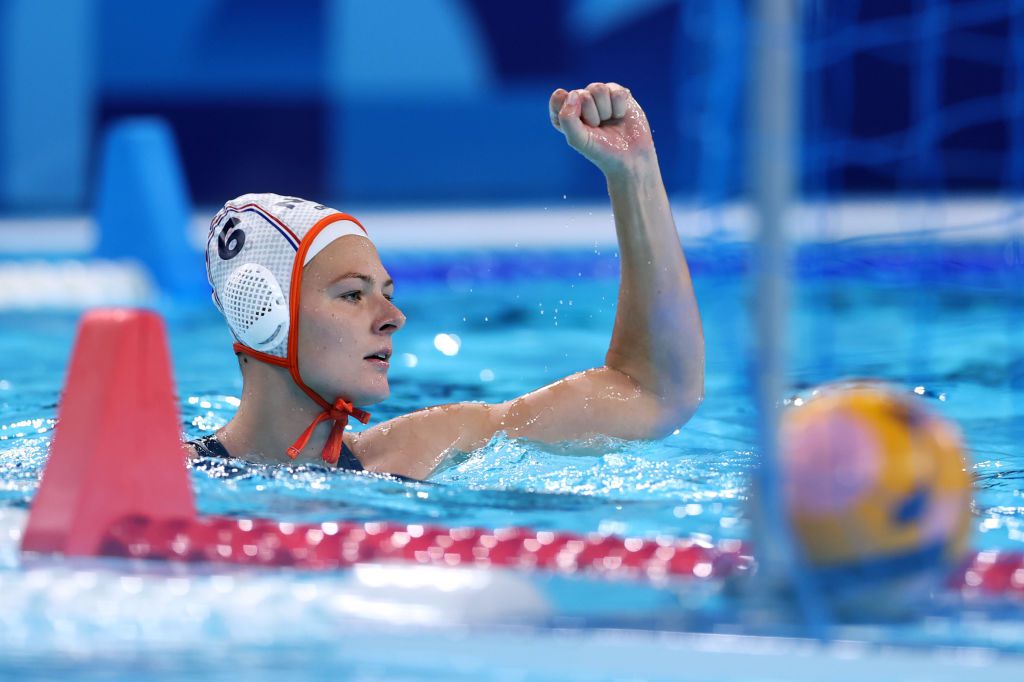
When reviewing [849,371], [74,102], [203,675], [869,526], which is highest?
[74,102]

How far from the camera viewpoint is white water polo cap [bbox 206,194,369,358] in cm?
246

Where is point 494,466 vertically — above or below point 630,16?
below

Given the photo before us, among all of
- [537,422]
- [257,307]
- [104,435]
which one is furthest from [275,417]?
[104,435]

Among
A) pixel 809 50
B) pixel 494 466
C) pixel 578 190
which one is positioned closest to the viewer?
pixel 494 466

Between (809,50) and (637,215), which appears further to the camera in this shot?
(809,50)

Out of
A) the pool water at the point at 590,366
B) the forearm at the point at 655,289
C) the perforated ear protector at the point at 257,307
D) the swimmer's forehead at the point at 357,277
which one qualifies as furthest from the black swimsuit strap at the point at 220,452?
the forearm at the point at 655,289

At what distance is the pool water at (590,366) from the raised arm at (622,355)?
2.7 inches

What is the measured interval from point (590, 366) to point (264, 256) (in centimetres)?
235

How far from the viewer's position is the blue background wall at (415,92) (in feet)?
29.5

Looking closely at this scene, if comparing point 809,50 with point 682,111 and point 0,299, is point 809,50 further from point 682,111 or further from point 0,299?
point 0,299

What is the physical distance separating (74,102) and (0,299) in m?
3.71

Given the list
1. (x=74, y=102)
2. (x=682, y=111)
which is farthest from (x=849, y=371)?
(x=74, y=102)

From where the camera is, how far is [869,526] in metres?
1.44

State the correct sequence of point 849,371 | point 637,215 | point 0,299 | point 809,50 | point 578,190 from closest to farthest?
point 637,215 → point 849,371 → point 0,299 → point 809,50 → point 578,190
